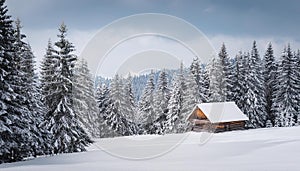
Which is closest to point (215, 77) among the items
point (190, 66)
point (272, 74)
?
point (190, 66)

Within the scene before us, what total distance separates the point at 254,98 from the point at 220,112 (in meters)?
9.92

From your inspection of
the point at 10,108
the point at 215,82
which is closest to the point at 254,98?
the point at 215,82

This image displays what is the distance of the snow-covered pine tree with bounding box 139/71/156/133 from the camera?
174 ft

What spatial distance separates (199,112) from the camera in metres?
39.2

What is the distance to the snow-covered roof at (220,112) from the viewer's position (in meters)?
37.2

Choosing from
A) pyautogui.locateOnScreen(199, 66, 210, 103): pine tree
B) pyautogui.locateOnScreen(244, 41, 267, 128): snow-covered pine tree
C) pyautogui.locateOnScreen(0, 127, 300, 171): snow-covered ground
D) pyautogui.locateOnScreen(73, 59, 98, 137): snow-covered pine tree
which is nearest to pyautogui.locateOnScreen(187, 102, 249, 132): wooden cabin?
pyautogui.locateOnScreen(199, 66, 210, 103): pine tree

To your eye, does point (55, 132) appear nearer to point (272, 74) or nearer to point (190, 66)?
point (190, 66)

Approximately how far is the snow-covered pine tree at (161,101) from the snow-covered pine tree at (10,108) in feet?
119

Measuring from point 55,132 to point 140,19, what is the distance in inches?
515

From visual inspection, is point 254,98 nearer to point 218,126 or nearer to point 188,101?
point 218,126

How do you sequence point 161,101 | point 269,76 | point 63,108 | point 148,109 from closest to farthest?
point 63,108 < point 269,76 < point 161,101 < point 148,109

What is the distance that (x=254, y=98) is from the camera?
44625 mm

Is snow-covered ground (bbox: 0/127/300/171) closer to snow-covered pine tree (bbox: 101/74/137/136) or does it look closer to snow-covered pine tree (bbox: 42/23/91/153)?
snow-covered pine tree (bbox: 42/23/91/153)

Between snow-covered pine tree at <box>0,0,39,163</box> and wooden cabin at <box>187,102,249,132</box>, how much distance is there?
25553 millimetres
